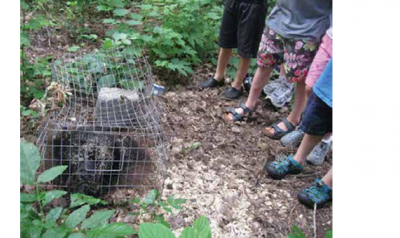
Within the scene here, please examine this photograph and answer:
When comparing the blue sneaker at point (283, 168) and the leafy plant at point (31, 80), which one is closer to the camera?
the blue sneaker at point (283, 168)

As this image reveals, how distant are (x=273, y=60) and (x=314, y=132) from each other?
2.44ft

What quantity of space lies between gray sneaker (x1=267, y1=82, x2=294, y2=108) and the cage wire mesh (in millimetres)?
1158

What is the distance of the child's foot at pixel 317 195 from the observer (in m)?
2.15

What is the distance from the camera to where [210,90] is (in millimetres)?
3332

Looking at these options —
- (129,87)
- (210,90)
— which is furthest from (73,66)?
(210,90)

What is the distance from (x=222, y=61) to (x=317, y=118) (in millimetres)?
1383

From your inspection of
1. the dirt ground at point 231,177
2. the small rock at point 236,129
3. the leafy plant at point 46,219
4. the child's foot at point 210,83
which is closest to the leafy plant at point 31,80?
the dirt ground at point 231,177

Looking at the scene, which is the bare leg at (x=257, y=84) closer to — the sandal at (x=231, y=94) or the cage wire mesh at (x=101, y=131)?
the sandal at (x=231, y=94)

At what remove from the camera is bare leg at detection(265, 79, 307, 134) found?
2.63 metres

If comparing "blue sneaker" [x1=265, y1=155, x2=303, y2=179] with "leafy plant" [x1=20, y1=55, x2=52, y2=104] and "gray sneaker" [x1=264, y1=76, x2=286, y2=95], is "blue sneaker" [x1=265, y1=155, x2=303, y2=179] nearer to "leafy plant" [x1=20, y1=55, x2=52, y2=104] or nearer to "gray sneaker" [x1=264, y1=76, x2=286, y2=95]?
"gray sneaker" [x1=264, y1=76, x2=286, y2=95]

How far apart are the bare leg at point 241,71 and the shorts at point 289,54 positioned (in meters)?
0.37

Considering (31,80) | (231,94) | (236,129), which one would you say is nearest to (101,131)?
(31,80)

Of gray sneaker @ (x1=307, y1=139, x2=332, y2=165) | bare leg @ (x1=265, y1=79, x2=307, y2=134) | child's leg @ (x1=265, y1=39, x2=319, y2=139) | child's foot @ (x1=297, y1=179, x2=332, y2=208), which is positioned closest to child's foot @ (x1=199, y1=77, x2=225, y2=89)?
bare leg @ (x1=265, y1=79, x2=307, y2=134)

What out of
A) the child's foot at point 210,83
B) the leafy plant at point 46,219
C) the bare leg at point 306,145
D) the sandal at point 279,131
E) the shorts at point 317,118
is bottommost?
the child's foot at point 210,83
